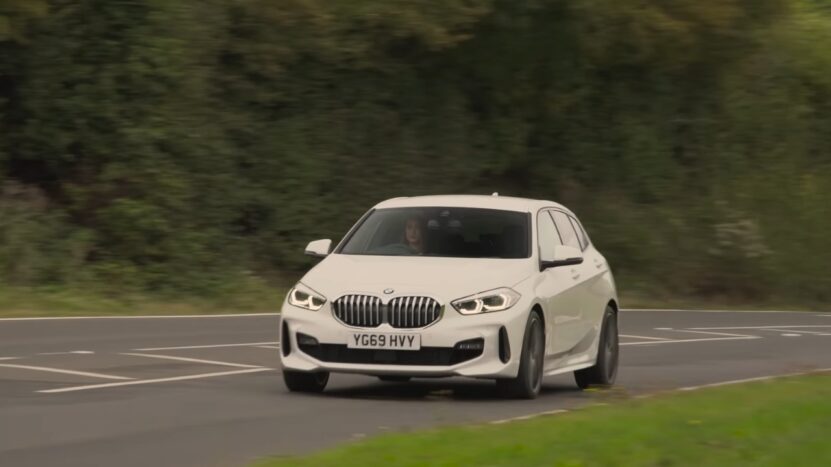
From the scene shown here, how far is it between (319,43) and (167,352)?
14.3 m

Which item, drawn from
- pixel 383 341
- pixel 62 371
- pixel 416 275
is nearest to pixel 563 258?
pixel 416 275

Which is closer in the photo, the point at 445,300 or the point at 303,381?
the point at 445,300

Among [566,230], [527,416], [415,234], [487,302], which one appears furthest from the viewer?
[566,230]

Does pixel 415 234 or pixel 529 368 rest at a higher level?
pixel 415 234

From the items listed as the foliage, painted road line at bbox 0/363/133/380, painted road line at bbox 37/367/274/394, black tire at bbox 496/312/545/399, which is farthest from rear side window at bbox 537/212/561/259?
the foliage

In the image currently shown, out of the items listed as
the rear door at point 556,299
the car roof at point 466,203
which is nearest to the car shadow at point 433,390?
the rear door at point 556,299

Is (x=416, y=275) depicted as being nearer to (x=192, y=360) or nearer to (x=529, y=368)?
(x=529, y=368)

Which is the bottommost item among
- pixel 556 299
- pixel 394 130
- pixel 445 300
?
pixel 394 130

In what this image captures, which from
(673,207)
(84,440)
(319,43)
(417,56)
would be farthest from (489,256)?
(673,207)

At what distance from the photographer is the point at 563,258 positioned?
48.5 ft

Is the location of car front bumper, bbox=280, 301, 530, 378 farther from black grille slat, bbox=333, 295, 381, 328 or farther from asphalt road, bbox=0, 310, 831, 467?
asphalt road, bbox=0, 310, 831, 467

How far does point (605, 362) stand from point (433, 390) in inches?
73.1

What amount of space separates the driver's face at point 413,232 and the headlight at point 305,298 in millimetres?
1134

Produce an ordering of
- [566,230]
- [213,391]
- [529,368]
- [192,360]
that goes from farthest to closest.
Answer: [192,360]
[566,230]
[213,391]
[529,368]
